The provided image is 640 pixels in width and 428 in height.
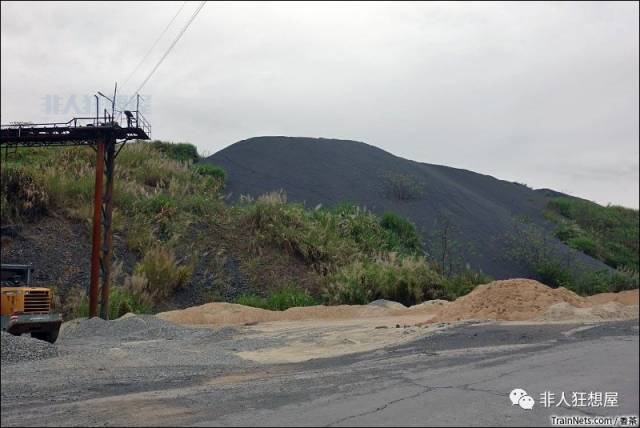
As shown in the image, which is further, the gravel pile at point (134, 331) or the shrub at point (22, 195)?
the shrub at point (22, 195)

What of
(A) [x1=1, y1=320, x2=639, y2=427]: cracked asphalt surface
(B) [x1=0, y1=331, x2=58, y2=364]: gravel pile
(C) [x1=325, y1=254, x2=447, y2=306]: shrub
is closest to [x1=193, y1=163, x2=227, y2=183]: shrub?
(C) [x1=325, y1=254, x2=447, y2=306]: shrub

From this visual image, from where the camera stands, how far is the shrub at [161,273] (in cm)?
2769

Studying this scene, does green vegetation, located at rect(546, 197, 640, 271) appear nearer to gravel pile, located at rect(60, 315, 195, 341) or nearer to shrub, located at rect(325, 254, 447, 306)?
shrub, located at rect(325, 254, 447, 306)

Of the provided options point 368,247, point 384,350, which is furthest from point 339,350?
point 368,247

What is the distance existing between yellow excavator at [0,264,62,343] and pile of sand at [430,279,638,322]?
984cm

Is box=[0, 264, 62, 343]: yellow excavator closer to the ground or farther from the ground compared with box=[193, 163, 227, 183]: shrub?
closer to the ground

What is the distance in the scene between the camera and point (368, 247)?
1350 inches

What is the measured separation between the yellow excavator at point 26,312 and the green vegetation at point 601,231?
13.0 m

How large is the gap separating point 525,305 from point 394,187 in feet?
87.9

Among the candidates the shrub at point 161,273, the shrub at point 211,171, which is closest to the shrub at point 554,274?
the shrub at point 161,273


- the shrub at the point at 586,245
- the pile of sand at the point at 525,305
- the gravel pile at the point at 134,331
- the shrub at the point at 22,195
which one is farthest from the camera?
the shrub at the point at 22,195

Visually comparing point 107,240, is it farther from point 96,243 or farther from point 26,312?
point 26,312

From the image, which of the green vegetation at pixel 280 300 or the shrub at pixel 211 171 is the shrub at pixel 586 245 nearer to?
the green vegetation at pixel 280 300

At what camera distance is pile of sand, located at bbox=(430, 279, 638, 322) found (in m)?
14.8
